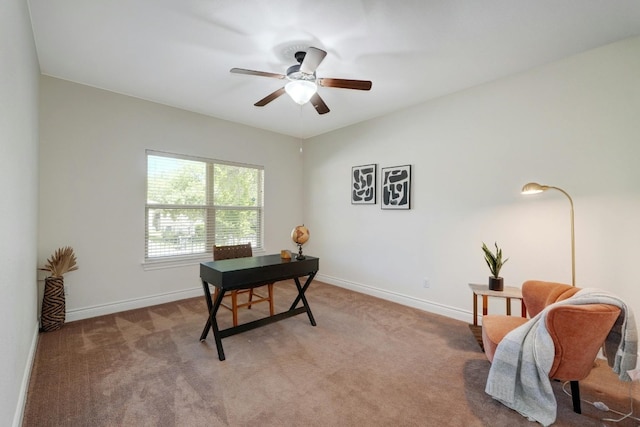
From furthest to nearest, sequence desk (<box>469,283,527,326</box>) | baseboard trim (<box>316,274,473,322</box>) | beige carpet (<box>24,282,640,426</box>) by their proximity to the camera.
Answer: baseboard trim (<box>316,274,473,322</box>) < desk (<box>469,283,527,326</box>) < beige carpet (<box>24,282,640,426</box>)

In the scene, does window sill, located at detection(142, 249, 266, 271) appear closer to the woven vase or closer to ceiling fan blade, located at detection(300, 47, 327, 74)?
the woven vase

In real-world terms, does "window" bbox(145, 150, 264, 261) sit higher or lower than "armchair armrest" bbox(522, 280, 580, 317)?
higher

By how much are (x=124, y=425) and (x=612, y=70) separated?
4.38 meters

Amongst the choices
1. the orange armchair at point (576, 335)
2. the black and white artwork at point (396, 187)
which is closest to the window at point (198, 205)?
the black and white artwork at point (396, 187)

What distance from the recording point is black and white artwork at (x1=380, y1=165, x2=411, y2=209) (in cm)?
373

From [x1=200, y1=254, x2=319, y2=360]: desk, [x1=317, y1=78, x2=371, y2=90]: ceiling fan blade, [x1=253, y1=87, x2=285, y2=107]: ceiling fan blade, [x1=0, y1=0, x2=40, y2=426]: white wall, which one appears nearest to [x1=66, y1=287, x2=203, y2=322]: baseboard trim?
[x1=0, y1=0, x2=40, y2=426]: white wall

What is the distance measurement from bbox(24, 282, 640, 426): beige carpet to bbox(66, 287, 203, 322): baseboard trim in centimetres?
15

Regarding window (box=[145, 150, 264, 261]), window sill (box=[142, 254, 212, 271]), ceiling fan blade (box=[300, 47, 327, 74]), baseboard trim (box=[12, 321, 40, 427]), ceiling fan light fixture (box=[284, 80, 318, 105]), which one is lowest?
baseboard trim (box=[12, 321, 40, 427])

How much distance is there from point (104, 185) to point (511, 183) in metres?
4.52

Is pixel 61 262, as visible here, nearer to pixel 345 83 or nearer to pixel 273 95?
pixel 273 95

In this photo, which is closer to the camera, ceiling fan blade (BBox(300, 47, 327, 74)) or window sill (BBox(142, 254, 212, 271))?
ceiling fan blade (BBox(300, 47, 327, 74))

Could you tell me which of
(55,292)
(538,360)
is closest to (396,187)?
(538,360)

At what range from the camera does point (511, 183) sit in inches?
114

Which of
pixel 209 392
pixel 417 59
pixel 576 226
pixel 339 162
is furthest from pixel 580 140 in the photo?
pixel 209 392
